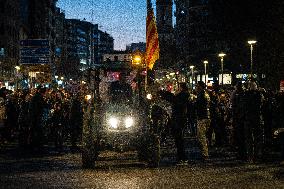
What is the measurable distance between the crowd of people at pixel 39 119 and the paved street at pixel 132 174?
3101 millimetres

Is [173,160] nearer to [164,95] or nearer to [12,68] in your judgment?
[164,95]

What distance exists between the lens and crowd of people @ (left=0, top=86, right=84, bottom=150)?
19.5 metres

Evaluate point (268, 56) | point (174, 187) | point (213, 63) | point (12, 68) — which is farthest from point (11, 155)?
point (213, 63)

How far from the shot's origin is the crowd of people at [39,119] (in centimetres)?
1952

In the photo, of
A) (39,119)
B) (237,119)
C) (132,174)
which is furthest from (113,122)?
(39,119)

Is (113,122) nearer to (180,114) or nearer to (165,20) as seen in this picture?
(180,114)

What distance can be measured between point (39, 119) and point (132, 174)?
7.52m

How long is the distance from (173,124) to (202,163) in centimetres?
140

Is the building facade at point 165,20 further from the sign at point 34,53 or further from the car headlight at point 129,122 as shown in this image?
the car headlight at point 129,122

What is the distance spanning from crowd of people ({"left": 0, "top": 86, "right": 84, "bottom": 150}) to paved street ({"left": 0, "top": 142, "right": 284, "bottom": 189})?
10.2ft

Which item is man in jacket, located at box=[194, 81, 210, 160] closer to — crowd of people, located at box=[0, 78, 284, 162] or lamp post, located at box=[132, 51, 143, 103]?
crowd of people, located at box=[0, 78, 284, 162]

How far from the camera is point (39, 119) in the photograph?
19.7 meters

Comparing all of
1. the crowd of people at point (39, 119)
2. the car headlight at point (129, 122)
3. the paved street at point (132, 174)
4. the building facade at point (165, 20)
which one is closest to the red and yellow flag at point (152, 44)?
the crowd of people at point (39, 119)

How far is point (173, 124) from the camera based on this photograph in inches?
625
